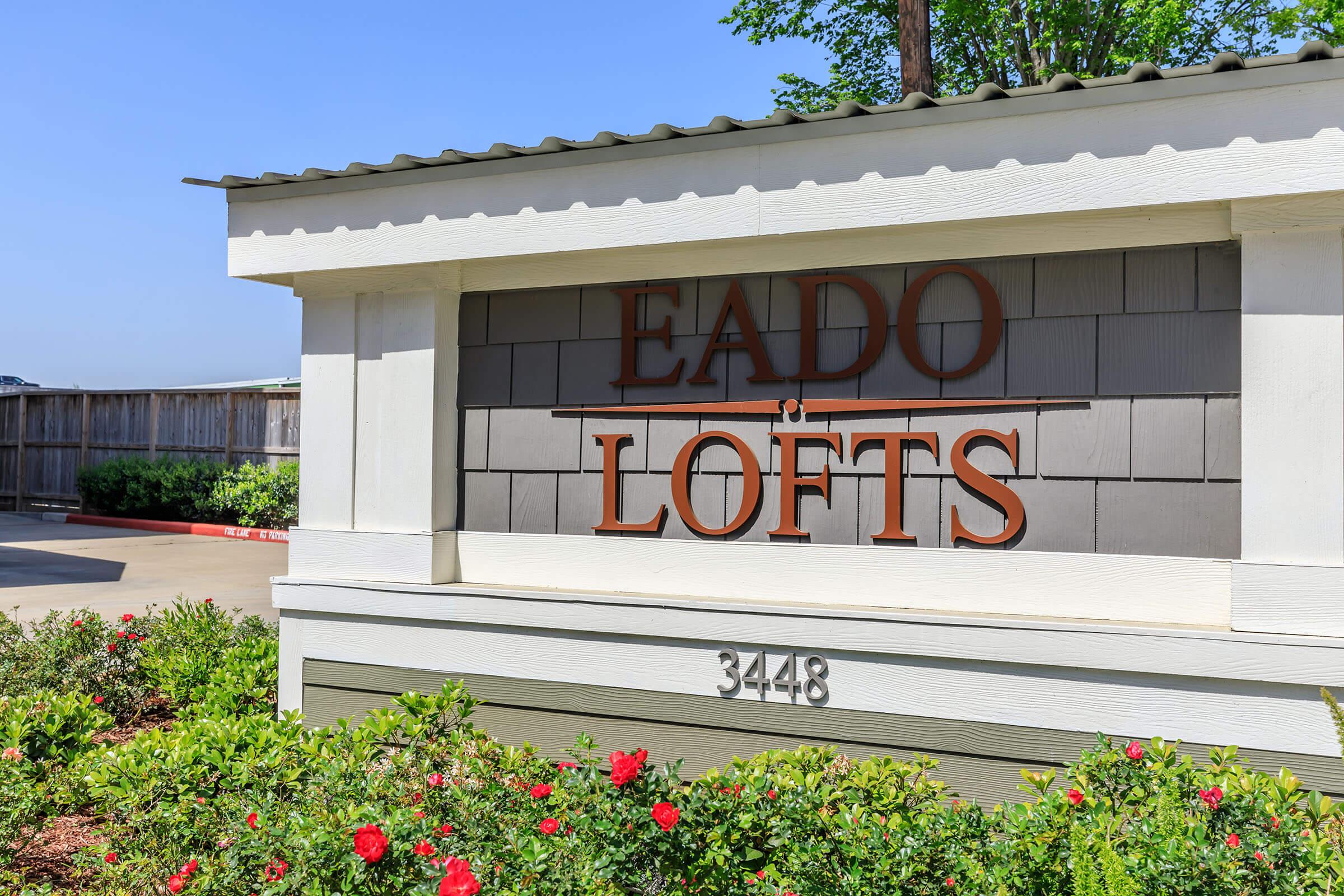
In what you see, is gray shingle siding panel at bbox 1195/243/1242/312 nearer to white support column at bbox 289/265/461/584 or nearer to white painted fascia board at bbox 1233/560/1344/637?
white painted fascia board at bbox 1233/560/1344/637

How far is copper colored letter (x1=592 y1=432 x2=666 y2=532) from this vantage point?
4809 millimetres

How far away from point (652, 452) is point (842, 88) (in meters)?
16.2

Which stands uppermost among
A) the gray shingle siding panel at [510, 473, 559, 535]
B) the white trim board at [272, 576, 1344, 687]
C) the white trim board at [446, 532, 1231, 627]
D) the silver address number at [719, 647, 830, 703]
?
the gray shingle siding panel at [510, 473, 559, 535]

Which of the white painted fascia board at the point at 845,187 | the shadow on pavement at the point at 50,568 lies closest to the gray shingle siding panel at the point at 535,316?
the white painted fascia board at the point at 845,187

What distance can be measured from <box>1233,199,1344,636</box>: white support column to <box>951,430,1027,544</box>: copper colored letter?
799 millimetres

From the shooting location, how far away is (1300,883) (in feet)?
8.49

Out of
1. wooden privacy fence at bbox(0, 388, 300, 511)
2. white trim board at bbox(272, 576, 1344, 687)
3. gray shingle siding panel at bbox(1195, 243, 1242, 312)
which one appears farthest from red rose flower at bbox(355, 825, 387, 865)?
wooden privacy fence at bbox(0, 388, 300, 511)

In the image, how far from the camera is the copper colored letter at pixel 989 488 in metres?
4.18

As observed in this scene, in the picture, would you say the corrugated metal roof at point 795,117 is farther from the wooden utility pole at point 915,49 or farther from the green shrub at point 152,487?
the green shrub at point 152,487

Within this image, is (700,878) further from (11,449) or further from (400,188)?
(11,449)

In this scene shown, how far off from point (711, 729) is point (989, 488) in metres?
1.53

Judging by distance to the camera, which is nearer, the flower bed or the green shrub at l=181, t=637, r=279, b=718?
the flower bed

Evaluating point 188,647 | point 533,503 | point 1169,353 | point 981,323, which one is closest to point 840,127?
point 981,323

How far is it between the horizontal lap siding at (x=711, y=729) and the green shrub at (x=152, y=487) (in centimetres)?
1509
